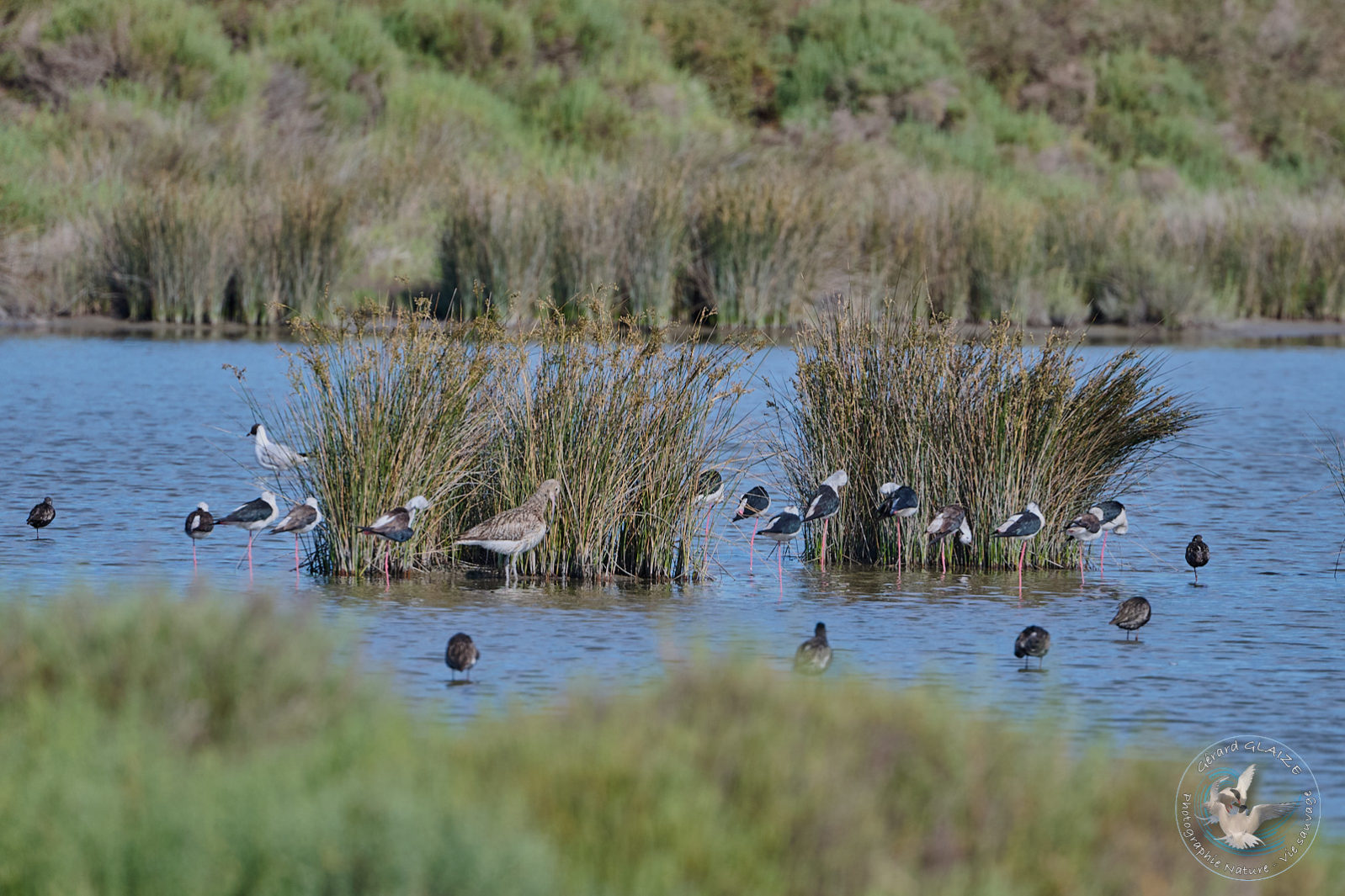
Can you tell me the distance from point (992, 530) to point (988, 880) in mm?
6952

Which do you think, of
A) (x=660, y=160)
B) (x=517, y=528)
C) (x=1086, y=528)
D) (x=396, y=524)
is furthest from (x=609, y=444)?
(x=660, y=160)

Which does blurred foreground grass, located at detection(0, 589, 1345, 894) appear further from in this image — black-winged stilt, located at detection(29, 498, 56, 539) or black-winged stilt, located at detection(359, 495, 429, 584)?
black-winged stilt, located at detection(29, 498, 56, 539)

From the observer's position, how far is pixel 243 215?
2530cm

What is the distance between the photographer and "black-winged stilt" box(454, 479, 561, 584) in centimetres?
1021

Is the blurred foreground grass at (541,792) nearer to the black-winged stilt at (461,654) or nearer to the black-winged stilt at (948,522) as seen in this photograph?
the black-winged stilt at (461,654)

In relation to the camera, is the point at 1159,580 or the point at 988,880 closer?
the point at 988,880

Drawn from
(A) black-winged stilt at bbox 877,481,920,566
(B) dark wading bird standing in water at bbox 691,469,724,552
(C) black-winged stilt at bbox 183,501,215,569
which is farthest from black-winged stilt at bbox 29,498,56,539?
(A) black-winged stilt at bbox 877,481,920,566

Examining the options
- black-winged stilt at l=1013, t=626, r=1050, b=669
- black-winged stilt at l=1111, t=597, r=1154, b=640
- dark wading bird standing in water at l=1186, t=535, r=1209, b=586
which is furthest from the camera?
dark wading bird standing in water at l=1186, t=535, r=1209, b=586

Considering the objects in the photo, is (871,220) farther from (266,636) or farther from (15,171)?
(266,636)

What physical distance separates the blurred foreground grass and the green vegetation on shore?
515cm

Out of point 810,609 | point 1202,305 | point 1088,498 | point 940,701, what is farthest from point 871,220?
point 940,701

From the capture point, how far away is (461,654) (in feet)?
26.2

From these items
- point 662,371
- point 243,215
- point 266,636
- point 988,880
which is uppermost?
point 243,215

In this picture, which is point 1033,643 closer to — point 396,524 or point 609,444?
point 609,444
